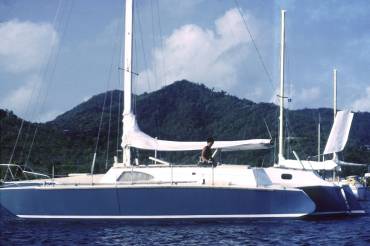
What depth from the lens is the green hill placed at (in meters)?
55.3

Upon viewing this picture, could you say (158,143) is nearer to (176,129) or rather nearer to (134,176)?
(134,176)

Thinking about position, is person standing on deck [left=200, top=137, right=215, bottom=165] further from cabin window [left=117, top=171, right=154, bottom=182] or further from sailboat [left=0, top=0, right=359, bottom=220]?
cabin window [left=117, top=171, right=154, bottom=182]

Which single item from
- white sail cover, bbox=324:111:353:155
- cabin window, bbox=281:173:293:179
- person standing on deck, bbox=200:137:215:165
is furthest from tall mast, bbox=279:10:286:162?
person standing on deck, bbox=200:137:215:165

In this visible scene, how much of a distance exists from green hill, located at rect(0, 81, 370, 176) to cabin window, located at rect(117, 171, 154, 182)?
7.59 meters

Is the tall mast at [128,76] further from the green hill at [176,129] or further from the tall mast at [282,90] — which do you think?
the tall mast at [282,90]

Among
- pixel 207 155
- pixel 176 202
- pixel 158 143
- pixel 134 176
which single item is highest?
pixel 158 143

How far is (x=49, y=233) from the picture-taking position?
22156mm

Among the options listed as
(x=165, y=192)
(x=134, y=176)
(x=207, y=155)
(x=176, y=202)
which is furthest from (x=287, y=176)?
(x=134, y=176)

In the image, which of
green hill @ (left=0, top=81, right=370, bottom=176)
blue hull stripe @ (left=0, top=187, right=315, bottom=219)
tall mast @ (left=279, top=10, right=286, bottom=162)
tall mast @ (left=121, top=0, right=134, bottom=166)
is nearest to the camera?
blue hull stripe @ (left=0, top=187, right=315, bottom=219)

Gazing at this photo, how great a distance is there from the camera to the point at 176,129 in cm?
8919

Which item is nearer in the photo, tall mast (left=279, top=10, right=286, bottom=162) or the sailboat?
the sailboat

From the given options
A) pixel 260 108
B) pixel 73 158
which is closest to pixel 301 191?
pixel 73 158

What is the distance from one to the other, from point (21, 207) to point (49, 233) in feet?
8.75

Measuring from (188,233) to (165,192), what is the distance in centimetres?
203
